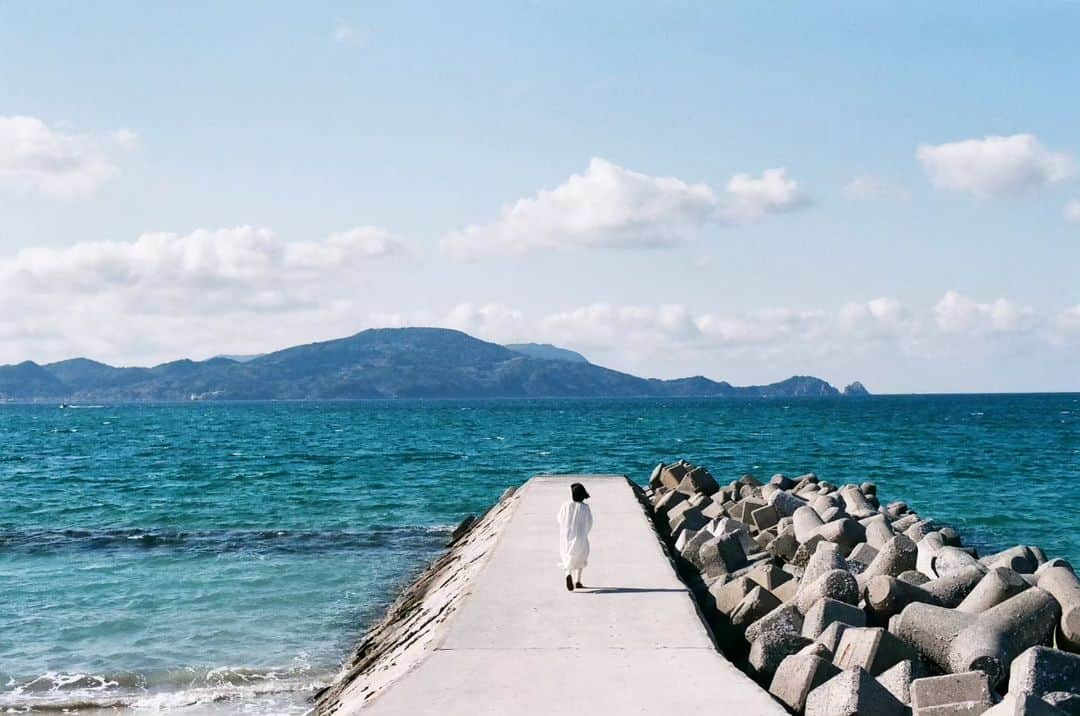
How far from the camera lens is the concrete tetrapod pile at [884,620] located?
7430 mm

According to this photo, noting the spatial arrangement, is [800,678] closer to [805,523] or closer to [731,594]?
[731,594]

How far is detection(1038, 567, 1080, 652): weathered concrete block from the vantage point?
9.33 m

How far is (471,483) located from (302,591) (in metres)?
17.7

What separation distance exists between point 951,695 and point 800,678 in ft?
3.17

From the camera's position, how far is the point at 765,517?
55.0 feet

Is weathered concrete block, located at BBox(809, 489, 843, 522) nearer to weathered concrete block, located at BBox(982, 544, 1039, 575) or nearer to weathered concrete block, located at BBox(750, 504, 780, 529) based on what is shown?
weathered concrete block, located at BBox(750, 504, 780, 529)

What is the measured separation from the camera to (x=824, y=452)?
48406mm

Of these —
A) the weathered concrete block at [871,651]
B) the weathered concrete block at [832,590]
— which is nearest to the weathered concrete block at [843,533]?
the weathered concrete block at [832,590]

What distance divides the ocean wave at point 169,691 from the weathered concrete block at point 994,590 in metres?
6.30

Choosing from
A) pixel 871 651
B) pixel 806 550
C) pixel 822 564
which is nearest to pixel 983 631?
pixel 871 651

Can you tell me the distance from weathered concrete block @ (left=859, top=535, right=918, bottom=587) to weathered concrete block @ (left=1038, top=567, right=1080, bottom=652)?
149 cm

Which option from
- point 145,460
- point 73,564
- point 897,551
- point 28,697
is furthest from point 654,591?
point 145,460

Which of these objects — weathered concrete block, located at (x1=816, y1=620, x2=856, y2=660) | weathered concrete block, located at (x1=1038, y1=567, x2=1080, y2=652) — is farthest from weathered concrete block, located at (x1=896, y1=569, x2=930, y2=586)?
weathered concrete block, located at (x1=816, y1=620, x2=856, y2=660)

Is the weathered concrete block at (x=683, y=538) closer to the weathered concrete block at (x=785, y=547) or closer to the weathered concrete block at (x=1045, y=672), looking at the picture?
the weathered concrete block at (x=785, y=547)
